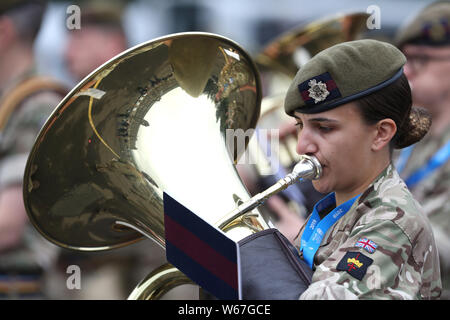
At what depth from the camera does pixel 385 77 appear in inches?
56.3

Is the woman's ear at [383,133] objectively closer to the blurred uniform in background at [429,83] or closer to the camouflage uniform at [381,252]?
the camouflage uniform at [381,252]

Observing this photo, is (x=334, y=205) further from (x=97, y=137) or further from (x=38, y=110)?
(x=38, y=110)

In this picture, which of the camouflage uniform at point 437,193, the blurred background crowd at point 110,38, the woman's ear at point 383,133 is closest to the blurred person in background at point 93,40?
the blurred background crowd at point 110,38

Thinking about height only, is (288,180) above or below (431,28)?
below

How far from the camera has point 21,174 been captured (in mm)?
3373

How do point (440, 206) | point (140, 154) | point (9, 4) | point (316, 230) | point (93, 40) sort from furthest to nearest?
1. point (93, 40)
2. point (9, 4)
3. point (440, 206)
4. point (140, 154)
5. point (316, 230)

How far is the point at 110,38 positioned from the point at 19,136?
0.98 metres

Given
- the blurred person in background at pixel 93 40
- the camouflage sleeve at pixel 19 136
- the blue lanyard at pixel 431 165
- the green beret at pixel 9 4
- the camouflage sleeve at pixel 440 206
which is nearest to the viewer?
the camouflage sleeve at pixel 440 206

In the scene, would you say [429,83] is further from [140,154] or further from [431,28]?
[140,154]

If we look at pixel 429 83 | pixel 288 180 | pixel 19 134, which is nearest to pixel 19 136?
pixel 19 134

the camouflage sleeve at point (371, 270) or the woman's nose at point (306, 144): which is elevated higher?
the woman's nose at point (306, 144)

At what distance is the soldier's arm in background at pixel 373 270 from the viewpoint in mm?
1240
